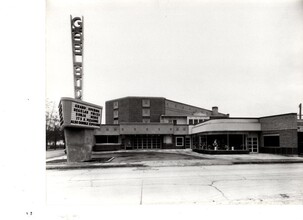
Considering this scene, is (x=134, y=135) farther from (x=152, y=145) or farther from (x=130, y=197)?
(x=130, y=197)

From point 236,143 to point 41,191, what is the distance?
25231 millimetres

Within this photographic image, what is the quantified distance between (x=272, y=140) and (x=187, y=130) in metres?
17.0

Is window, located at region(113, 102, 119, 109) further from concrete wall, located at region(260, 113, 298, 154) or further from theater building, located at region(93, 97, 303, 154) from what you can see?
concrete wall, located at region(260, 113, 298, 154)

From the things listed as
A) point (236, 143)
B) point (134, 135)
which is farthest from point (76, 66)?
point (134, 135)

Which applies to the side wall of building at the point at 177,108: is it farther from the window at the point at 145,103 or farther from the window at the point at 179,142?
the window at the point at 179,142

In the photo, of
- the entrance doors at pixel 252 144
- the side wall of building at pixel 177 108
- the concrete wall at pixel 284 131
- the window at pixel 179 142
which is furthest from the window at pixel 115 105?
the concrete wall at pixel 284 131

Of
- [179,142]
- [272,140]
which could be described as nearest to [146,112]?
[179,142]

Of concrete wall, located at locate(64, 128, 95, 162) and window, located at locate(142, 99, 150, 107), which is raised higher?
window, located at locate(142, 99, 150, 107)

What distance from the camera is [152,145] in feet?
139

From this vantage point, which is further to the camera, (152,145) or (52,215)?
(152,145)

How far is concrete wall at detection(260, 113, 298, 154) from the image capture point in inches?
945

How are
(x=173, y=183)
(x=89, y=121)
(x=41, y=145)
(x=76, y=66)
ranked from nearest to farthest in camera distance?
(x=41, y=145) < (x=173, y=183) < (x=76, y=66) < (x=89, y=121)

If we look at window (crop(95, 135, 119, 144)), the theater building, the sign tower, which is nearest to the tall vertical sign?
the sign tower

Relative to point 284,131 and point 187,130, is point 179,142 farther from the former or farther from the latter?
point 284,131
